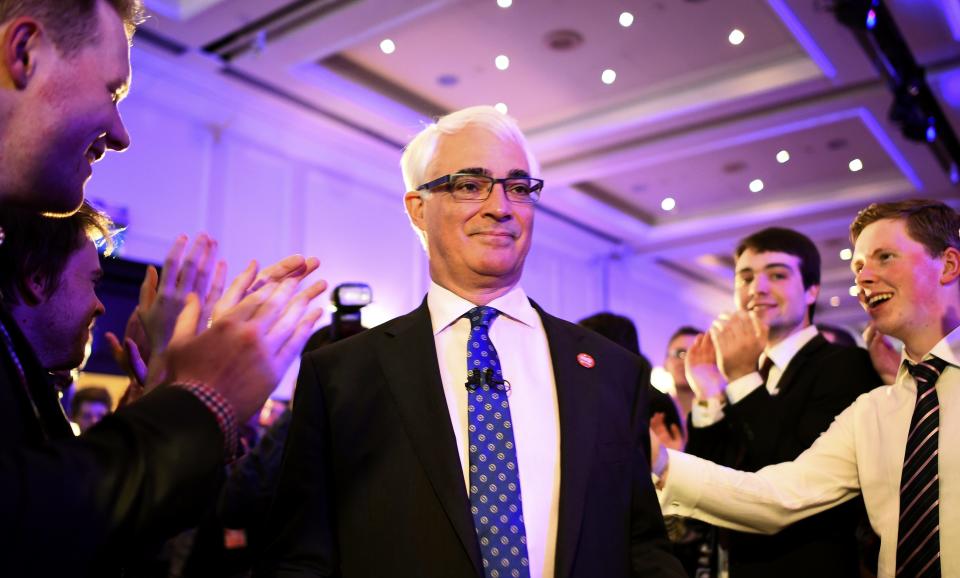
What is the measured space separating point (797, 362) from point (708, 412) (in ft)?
1.23

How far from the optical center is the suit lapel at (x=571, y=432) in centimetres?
150

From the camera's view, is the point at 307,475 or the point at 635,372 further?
the point at 635,372

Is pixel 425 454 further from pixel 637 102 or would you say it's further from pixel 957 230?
pixel 637 102

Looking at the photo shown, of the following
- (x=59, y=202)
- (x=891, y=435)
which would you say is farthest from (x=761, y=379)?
(x=59, y=202)

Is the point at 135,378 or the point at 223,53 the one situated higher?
the point at 223,53

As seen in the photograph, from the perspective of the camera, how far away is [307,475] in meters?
1.57

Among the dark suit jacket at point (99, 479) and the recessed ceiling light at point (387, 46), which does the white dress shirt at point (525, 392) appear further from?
the recessed ceiling light at point (387, 46)

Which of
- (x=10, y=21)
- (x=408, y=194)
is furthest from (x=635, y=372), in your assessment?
(x=10, y=21)

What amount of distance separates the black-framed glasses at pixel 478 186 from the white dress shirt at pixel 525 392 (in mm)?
213

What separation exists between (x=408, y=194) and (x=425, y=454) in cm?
72

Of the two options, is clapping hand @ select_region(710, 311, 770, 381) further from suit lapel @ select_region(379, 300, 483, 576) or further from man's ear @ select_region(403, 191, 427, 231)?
suit lapel @ select_region(379, 300, 483, 576)

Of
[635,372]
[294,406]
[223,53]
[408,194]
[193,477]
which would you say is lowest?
[193,477]

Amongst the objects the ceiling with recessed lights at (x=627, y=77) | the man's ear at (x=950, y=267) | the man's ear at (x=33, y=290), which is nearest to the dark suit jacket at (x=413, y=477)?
the man's ear at (x=33, y=290)

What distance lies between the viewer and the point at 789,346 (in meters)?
2.89
